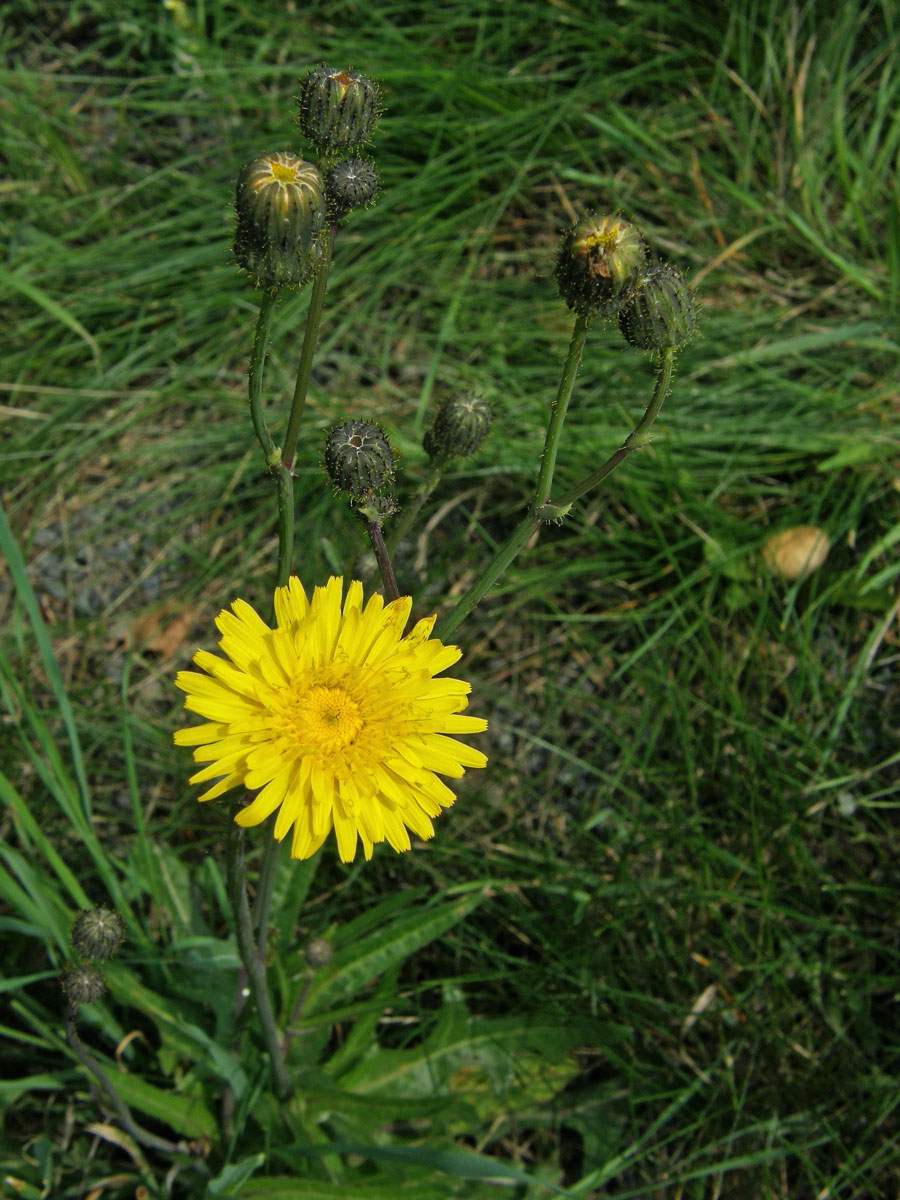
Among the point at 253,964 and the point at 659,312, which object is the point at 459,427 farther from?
the point at 253,964

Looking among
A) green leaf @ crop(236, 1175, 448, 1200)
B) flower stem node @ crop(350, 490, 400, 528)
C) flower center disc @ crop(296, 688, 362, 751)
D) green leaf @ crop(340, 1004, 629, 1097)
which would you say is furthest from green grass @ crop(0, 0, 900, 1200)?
flower stem node @ crop(350, 490, 400, 528)

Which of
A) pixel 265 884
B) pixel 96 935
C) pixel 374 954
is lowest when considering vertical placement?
pixel 374 954

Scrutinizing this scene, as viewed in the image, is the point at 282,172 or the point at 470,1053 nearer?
the point at 282,172

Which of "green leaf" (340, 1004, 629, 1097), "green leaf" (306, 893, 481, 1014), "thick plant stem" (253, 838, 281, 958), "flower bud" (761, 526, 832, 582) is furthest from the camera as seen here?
"flower bud" (761, 526, 832, 582)

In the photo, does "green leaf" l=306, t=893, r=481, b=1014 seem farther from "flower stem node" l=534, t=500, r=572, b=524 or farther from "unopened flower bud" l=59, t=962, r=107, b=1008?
Answer: "flower stem node" l=534, t=500, r=572, b=524

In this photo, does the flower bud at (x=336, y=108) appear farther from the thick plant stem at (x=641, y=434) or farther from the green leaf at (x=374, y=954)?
the green leaf at (x=374, y=954)

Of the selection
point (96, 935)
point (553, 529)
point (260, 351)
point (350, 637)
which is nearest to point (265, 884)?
point (96, 935)
